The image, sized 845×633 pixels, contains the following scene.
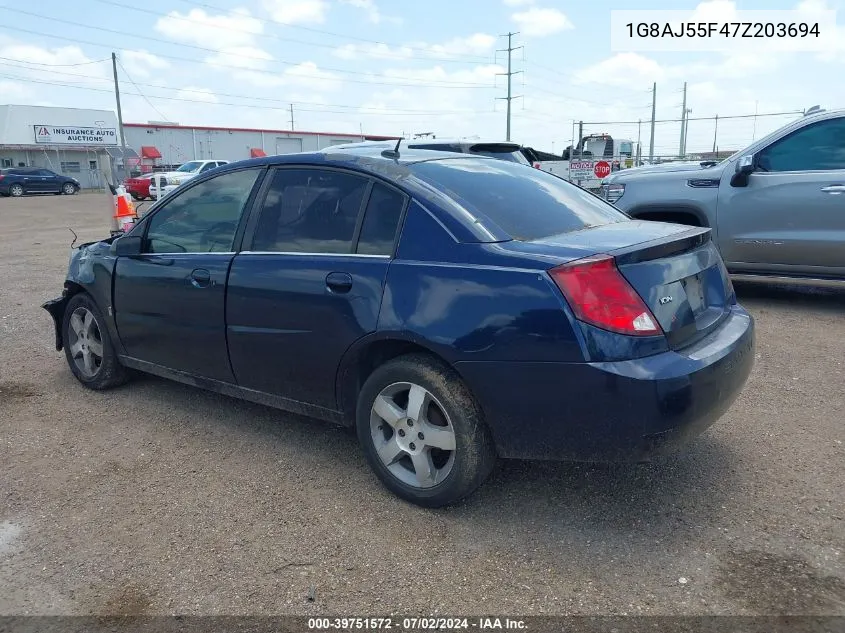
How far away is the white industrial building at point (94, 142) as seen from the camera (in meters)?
47.1

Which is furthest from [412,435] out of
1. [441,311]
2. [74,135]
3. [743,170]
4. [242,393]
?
[74,135]

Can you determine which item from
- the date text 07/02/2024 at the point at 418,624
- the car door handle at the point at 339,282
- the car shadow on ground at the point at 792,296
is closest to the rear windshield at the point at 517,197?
the car door handle at the point at 339,282

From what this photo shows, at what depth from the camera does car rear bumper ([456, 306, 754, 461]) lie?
2.62m

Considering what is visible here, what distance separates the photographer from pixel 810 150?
21.6 ft

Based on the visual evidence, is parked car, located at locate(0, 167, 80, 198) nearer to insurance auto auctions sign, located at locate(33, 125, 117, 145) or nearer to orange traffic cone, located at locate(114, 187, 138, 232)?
insurance auto auctions sign, located at locate(33, 125, 117, 145)

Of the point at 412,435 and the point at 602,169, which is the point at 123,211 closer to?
the point at 412,435

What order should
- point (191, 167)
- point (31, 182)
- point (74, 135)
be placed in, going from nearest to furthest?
point (191, 167)
point (31, 182)
point (74, 135)

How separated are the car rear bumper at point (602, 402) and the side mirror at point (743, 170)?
4.51 metres

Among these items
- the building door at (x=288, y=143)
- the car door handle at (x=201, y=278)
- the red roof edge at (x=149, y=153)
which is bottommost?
the car door handle at (x=201, y=278)

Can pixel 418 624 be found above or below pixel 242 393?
below

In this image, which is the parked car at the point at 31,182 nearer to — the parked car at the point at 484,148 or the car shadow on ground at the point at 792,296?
the parked car at the point at 484,148

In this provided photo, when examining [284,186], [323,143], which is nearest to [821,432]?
[284,186]

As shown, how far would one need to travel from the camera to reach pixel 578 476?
3.44 metres

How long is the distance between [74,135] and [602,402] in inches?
2180
